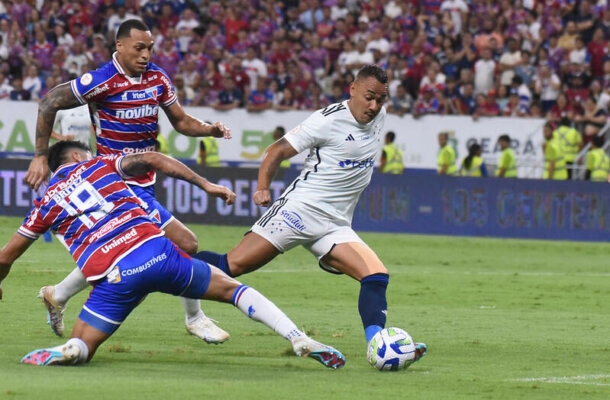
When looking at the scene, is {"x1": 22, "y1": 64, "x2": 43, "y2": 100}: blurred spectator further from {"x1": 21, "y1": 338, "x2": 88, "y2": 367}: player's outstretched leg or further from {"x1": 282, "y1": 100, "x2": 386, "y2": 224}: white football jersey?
{"x1": 21, "y1": 338, "x2": 88, "y2": 367}: player's outstretched leg

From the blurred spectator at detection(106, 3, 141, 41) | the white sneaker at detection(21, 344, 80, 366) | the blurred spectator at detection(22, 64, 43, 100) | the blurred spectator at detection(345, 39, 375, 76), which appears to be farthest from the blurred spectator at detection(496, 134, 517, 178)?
the white sneaker at detection(21, 344, 80, 366)

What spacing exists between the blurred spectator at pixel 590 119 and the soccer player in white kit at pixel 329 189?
17.3 m

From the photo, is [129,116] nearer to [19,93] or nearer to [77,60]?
[19,93]

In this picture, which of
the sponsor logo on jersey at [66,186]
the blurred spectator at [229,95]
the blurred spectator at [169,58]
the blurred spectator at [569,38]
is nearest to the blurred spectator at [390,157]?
the blurred spectator at [229,95]

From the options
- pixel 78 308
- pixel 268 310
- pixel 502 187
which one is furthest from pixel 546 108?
pixel 268 310

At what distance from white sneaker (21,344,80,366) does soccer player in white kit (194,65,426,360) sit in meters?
1.68

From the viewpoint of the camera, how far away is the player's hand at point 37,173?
9820 mm

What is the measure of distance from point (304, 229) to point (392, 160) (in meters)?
16.9

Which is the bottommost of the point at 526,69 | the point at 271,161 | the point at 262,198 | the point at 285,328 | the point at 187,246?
the point at 285,328

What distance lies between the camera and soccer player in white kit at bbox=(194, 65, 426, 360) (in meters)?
9.67

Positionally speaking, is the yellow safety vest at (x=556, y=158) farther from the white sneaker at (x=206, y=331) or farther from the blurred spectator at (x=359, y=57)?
the white sneaker at (x=206, y=331)

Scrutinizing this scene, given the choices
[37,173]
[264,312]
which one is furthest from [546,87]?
[264,312]

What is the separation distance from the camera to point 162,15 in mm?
31719

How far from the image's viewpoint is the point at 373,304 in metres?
9.39
